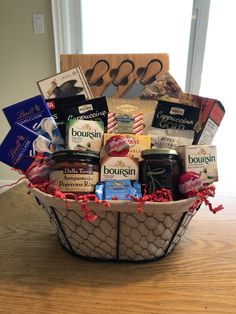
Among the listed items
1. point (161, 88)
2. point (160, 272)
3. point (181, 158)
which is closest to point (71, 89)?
point (161, 88)

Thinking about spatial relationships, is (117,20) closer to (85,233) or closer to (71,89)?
(71,89)

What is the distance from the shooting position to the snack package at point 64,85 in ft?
2.02

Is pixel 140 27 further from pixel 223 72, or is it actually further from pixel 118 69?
pixel 118 69

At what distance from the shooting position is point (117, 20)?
66.9 inches

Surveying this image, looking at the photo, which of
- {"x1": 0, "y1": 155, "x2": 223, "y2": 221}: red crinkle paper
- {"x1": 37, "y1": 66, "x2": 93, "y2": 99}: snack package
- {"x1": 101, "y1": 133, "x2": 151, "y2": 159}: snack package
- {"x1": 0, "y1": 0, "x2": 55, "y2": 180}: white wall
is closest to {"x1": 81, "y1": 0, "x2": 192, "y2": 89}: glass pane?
{"x1": 0, "y1": 0, "x2": 55, "y2": 180}: white wall

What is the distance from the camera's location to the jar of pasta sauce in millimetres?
397

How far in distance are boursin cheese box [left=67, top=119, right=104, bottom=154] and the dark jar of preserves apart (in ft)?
0.35

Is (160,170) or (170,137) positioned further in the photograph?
(170,137)

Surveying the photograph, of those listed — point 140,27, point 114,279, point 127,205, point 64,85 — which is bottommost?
point 114,279

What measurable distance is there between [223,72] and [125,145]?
1.42 metres

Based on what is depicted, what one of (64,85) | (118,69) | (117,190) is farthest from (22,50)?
(117,190)

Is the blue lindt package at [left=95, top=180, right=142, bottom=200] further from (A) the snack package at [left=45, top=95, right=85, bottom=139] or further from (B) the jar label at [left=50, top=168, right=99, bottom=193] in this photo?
(A) the snack package at [left=45, top=95, right=85, bottom=139]

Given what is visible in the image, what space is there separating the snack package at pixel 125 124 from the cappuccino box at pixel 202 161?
0.39ft

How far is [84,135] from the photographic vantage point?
1.57 feet
